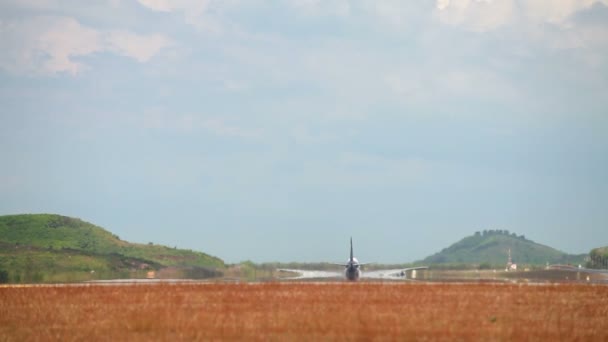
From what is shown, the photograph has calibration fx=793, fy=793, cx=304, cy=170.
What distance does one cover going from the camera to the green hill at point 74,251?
458ft

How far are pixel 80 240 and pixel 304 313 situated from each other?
467 feet

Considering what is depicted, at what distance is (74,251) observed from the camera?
152 meters

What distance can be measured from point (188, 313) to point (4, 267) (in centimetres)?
9539

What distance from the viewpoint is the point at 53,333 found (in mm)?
40781

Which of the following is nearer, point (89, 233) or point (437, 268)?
point (437, 268)

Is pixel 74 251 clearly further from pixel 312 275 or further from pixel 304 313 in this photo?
pixel 304 313

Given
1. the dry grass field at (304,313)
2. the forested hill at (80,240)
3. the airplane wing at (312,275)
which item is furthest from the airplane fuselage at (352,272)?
the forested hill at (80,240)

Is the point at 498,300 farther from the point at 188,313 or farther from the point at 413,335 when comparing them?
the point at 188,313

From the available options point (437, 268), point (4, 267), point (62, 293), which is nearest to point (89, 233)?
point (4, 267)

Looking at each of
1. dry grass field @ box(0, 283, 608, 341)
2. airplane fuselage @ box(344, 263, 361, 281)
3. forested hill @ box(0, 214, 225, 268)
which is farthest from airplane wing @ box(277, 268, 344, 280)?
forested hill @ box(0, 214, 225, 268)

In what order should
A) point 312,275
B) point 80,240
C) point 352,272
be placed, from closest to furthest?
1. point 352,272
2. point 312,275
3. point 80,240

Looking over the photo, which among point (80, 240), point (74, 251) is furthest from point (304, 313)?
point (80, 240)

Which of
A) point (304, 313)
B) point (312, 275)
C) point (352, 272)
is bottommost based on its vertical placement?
point (304, 313)

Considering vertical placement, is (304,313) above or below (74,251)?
below
